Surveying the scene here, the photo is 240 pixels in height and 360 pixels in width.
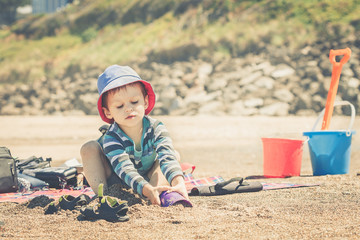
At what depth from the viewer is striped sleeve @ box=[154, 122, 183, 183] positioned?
313 centimetres

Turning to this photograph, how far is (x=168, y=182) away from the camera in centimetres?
330

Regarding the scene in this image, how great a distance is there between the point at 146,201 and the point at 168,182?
261mm

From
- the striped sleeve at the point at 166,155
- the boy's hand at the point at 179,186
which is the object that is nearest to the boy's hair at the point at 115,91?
the striped sleeve at the point at 166,155

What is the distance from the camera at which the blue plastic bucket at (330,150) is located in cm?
462

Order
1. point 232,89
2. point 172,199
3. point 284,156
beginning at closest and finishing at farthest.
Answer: point 172,199, point 284,156, point 232,89

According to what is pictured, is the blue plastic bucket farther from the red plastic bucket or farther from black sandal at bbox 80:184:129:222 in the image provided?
black sandal at bbox 80:184:129:222

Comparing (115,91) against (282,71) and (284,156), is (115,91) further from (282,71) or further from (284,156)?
(282,71)

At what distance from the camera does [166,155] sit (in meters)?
3.19

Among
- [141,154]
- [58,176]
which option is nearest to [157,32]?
[58,176]

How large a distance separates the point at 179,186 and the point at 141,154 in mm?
440

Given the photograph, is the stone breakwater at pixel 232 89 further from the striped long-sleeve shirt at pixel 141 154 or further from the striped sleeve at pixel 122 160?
the striped sleeve at pixel 122 160

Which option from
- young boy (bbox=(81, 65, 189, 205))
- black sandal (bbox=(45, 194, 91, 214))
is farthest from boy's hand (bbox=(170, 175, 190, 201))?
black sandal (bbox=(45, 194, 91, 214))

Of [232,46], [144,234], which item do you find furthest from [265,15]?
[144,234]

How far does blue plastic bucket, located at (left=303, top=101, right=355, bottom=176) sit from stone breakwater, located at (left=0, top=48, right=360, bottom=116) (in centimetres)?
1052
